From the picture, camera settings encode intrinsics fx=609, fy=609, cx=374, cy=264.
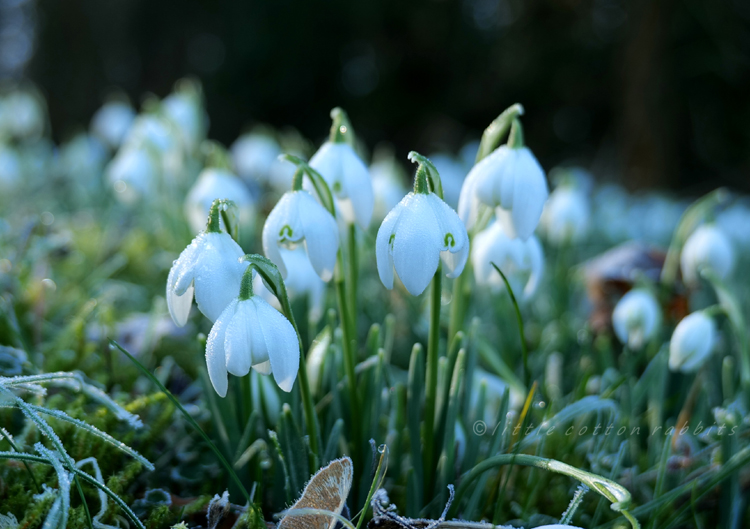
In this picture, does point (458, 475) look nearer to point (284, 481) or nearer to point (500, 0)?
point (284, 481)

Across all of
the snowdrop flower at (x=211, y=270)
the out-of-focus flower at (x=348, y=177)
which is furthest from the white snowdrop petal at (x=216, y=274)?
the out-of-focus flower at (x=348, y=177)

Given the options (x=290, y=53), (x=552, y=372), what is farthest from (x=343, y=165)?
(x=290, y=53)

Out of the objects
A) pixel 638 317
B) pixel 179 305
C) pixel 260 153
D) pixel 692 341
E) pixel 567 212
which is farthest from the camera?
pixel 260 153

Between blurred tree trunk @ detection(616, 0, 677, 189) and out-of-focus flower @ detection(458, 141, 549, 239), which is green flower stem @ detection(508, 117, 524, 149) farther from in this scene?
blurred tree trunk @ detection(616, 0, 677, 189)

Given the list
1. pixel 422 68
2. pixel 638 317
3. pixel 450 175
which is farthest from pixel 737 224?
pixel 422 68

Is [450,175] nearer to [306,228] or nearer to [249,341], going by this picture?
[306,228]

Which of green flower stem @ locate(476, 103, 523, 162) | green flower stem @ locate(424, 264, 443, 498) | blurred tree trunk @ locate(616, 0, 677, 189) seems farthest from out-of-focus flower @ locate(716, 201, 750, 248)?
green flower stem @ locate(424, 264, 443, 498)

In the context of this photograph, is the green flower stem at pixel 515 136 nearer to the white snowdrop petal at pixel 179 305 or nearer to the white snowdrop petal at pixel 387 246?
the white snowdrop petal at pixel 387 246
